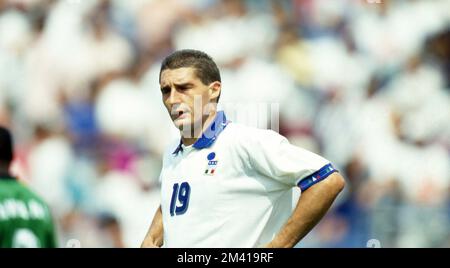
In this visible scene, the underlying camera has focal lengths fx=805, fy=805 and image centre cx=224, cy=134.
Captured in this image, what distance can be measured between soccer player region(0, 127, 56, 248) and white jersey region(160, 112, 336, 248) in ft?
1.98

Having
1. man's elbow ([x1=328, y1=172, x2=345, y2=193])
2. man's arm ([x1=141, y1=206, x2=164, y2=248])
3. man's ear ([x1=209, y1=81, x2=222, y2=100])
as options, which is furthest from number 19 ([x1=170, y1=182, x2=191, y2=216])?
man's elbow ([x1=328, y1=172, x2=345, y2=193])

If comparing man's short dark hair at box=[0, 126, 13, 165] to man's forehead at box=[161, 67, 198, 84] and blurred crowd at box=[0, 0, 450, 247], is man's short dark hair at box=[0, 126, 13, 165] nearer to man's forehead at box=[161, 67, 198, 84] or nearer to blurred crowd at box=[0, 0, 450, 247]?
man's forehead at box=[161, 67, 198, 84]

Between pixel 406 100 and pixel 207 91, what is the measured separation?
10.7ft

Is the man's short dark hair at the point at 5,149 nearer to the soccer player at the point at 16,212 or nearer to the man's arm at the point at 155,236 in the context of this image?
the soccer player at the point at 16,212

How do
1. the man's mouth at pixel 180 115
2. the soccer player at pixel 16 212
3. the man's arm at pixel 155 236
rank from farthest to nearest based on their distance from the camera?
the man's arm at pixel 155 236 → the man's mouth at pixel 180 115 → the soccer player at pixel 16 212

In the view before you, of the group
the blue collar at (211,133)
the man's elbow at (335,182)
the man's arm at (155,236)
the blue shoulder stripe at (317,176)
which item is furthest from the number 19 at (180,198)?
the man's elbow at (335,182)

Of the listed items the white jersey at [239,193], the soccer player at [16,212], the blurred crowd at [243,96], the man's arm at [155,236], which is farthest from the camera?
the blurred crowd at [243,96]

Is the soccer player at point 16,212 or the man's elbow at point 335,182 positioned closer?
the man's elbow at point 335,182

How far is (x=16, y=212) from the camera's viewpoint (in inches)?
142

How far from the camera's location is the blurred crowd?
6.20 metres

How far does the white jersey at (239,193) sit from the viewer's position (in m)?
3.47

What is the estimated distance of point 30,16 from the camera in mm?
6836

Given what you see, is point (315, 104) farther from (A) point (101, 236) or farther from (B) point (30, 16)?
(B) point (30, 16)
